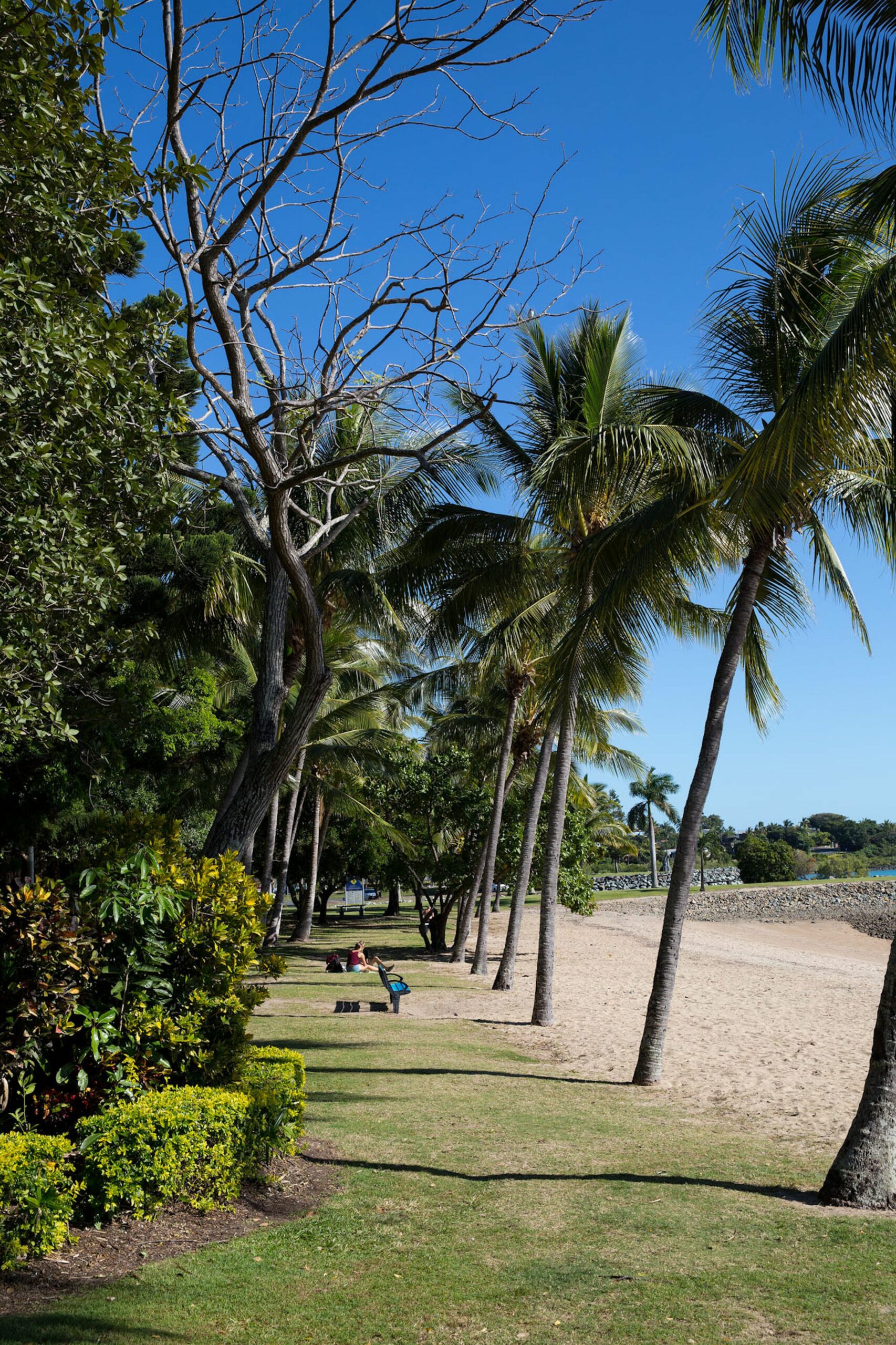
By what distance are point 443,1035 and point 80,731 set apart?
628cm

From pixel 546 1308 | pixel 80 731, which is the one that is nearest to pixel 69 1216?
pixel 546 1308

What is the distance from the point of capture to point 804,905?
60.2 m

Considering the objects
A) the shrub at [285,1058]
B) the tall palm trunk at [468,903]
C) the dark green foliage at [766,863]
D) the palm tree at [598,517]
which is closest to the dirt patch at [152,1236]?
the shrub at [285,1058]

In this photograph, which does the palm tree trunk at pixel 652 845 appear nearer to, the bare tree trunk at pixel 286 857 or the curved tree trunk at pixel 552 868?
the bare tree trunk at pixel 286 857

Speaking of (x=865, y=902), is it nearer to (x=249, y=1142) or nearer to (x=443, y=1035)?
(x=443, y=1035)

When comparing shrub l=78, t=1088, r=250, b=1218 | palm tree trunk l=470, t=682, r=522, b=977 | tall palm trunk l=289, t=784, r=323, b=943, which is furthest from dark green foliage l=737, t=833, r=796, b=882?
shrub l=78, t=1088, r=250, b=1218

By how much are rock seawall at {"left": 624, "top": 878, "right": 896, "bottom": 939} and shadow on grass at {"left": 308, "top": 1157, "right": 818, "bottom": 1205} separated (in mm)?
50721

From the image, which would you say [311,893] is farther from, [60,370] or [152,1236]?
[60,370]

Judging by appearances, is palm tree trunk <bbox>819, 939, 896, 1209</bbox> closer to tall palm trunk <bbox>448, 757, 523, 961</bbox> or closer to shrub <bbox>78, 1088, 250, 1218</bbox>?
shrub <bbox>78, 1088, 250, 1218</bbox>

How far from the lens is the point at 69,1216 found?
15.1 ft

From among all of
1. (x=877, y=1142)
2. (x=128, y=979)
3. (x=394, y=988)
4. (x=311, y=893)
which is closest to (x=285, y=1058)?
(x=128, y=979)

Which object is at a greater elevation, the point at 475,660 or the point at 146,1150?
the point at 475,660

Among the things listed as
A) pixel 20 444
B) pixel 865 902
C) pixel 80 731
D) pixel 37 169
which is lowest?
pixel 865 902

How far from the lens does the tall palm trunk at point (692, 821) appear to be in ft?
30.9
